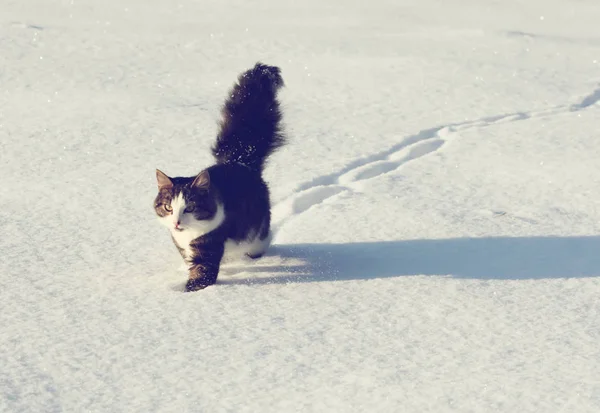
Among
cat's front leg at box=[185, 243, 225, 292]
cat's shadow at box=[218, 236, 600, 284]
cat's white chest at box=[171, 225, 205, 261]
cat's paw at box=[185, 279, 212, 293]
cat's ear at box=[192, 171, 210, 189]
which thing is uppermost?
cat's ear at box=[192, 171, 210, 189]

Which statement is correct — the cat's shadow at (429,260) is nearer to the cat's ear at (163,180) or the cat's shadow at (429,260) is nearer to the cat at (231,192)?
the cat at (231,192)

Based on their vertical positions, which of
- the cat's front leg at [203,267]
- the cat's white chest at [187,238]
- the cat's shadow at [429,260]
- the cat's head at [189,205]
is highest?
the cat's head at [189,205]

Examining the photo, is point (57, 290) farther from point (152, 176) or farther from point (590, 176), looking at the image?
point (590, 176)

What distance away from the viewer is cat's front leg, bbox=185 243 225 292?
370 cm

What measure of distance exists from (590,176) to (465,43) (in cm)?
354

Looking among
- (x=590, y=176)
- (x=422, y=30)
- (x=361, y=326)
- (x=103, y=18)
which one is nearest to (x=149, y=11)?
(x=103, y=18)

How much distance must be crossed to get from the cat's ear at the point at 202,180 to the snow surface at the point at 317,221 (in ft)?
1.38

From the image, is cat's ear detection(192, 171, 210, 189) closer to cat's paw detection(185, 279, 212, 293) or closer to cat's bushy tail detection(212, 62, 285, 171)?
cat's paw detection(185, 279, 212, 293)

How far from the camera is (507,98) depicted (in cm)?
693

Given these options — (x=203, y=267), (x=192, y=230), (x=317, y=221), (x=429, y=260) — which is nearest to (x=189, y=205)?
(x=192, y=230)

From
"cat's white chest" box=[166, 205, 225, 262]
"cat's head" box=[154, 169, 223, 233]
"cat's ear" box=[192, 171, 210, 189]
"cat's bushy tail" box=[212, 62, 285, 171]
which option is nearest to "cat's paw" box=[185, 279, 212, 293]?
"cat's white chest" box=[166, 205, 225, 262]

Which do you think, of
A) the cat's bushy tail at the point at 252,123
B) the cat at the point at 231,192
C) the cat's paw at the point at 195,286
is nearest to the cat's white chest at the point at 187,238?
the cat at the point at 231,192

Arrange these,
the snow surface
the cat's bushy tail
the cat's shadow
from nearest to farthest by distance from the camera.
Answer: the snow surface → the cat's shadow → the cat's bushy tail

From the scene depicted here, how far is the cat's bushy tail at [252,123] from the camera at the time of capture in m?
4.39
